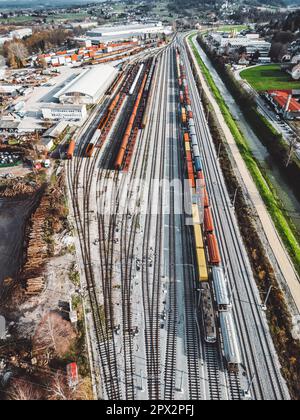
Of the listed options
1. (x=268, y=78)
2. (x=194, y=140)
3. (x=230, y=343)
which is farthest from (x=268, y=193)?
(x=268, y=78)

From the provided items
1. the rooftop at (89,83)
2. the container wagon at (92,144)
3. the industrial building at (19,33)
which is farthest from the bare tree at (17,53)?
the container wagon at (92,144)

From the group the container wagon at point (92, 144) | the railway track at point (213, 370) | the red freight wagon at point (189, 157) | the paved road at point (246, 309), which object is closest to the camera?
the railway track at point (213, 370)

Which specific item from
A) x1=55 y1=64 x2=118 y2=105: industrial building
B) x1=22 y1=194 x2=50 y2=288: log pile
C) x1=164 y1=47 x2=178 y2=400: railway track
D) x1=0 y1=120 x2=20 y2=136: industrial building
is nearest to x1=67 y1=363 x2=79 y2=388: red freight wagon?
x1=164 y1=47 x2=178 y2=400: railway track

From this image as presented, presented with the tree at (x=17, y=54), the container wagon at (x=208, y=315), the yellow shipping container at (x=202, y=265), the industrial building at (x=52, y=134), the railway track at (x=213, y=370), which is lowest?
the railway track at (x=213, y=370)

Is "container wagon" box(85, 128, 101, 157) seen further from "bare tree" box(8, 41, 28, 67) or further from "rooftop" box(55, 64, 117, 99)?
"bare tree" box(8, 41, 28, 67)

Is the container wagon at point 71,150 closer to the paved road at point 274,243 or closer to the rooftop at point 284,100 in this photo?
the paved road at point 274,243

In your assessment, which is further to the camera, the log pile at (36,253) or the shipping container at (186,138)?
the shipping container at (186,138)

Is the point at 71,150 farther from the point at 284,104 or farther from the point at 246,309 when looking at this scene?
the point at 284,104
